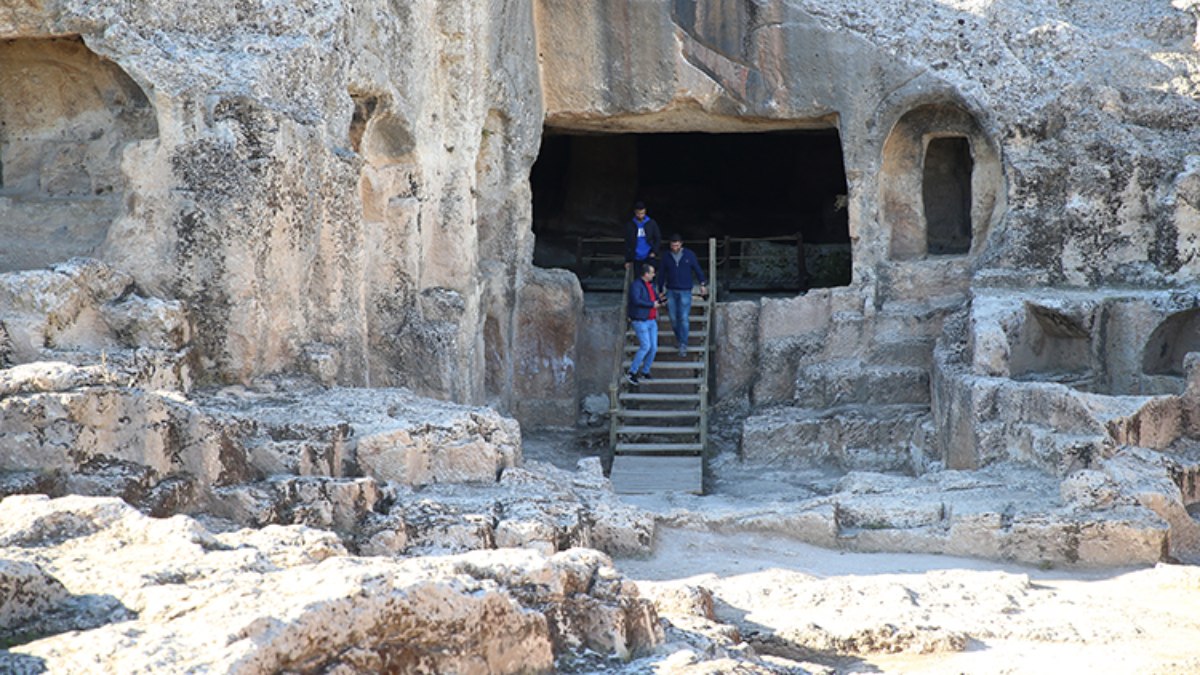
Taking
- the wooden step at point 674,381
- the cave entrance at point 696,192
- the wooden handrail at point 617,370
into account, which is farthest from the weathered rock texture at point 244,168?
the cave entrance at point 696,192

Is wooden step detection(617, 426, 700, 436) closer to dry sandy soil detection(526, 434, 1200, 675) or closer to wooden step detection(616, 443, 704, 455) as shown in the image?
wooden step detection(616, 443, 704, 455)

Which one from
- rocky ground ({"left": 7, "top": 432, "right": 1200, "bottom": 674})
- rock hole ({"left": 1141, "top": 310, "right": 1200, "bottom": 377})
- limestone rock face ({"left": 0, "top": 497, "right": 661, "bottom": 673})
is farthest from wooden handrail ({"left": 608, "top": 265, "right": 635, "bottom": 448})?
limestone rock face ({"left": 0, "top": 497, "right": 661, "bottom": 673})

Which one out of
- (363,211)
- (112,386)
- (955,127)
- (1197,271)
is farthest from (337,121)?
(1197,271)

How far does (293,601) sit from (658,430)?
8382 mm

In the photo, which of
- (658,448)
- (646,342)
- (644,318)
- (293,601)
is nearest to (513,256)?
(644,318)

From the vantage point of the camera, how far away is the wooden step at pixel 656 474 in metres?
12.0

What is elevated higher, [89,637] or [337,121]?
[337,121]

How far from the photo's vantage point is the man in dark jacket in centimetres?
1431

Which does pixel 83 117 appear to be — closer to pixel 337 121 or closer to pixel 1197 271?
pixel 337 121

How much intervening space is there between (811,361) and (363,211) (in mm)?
4493

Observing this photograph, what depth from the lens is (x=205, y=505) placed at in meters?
7.67

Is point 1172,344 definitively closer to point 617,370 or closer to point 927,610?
point 617,370

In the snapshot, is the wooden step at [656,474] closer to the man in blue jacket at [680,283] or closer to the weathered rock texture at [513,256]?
the weathered rock texture at [513,256]

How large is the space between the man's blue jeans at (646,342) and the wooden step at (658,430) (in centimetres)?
61
